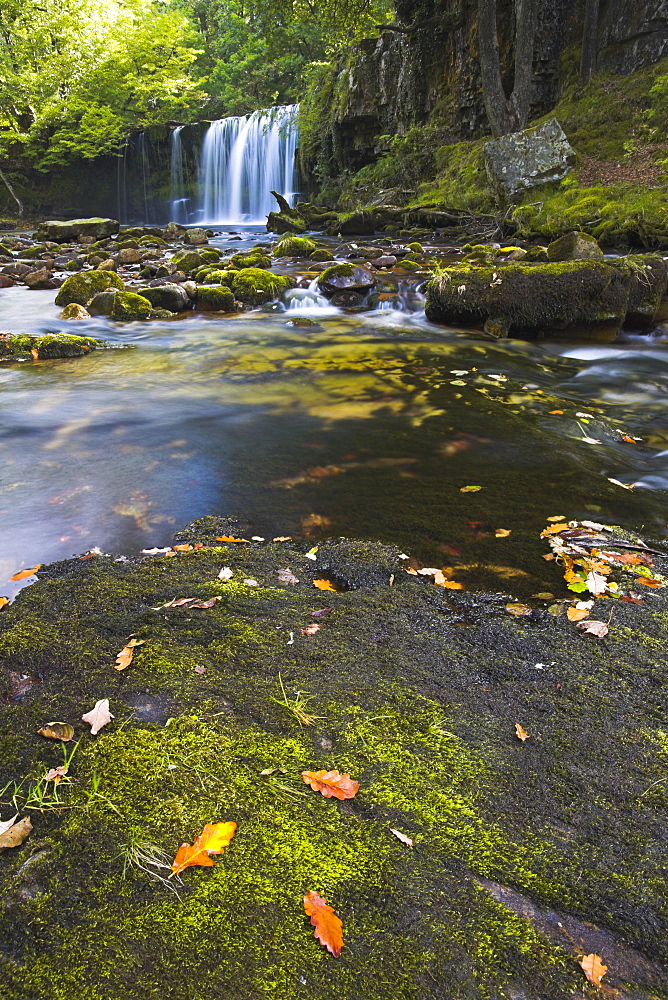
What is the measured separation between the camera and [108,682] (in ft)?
Result: 6.78

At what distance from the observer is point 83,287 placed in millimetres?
11078

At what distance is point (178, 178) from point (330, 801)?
37.2m

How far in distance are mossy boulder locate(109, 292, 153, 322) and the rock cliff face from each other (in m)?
15.0

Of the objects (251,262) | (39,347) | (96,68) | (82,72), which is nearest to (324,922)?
(39,347)

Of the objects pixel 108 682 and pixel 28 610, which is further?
pixel 28 610

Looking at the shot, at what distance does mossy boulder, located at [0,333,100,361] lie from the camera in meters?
7.98

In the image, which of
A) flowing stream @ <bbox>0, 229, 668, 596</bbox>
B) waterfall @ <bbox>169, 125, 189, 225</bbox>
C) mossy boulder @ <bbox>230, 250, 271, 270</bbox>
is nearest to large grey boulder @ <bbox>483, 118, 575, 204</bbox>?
mossy boulder @ <bbox>230, 250, 271, 270</bbox>

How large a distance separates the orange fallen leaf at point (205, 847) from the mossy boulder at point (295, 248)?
15456mm

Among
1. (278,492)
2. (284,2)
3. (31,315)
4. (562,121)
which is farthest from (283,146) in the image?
(278,492)

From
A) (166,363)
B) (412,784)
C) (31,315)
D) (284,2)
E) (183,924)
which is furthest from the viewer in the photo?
(284,2)

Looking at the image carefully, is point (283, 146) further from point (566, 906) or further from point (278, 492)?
point (566, 906)

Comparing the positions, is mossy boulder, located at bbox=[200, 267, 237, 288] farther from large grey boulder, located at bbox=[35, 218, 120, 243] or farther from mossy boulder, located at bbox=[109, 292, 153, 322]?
large grey boulder, located at bbox=[35, 218, 120, 243]

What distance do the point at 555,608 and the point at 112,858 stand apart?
201 cm

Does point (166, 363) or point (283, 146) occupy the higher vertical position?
point (283, 146)
